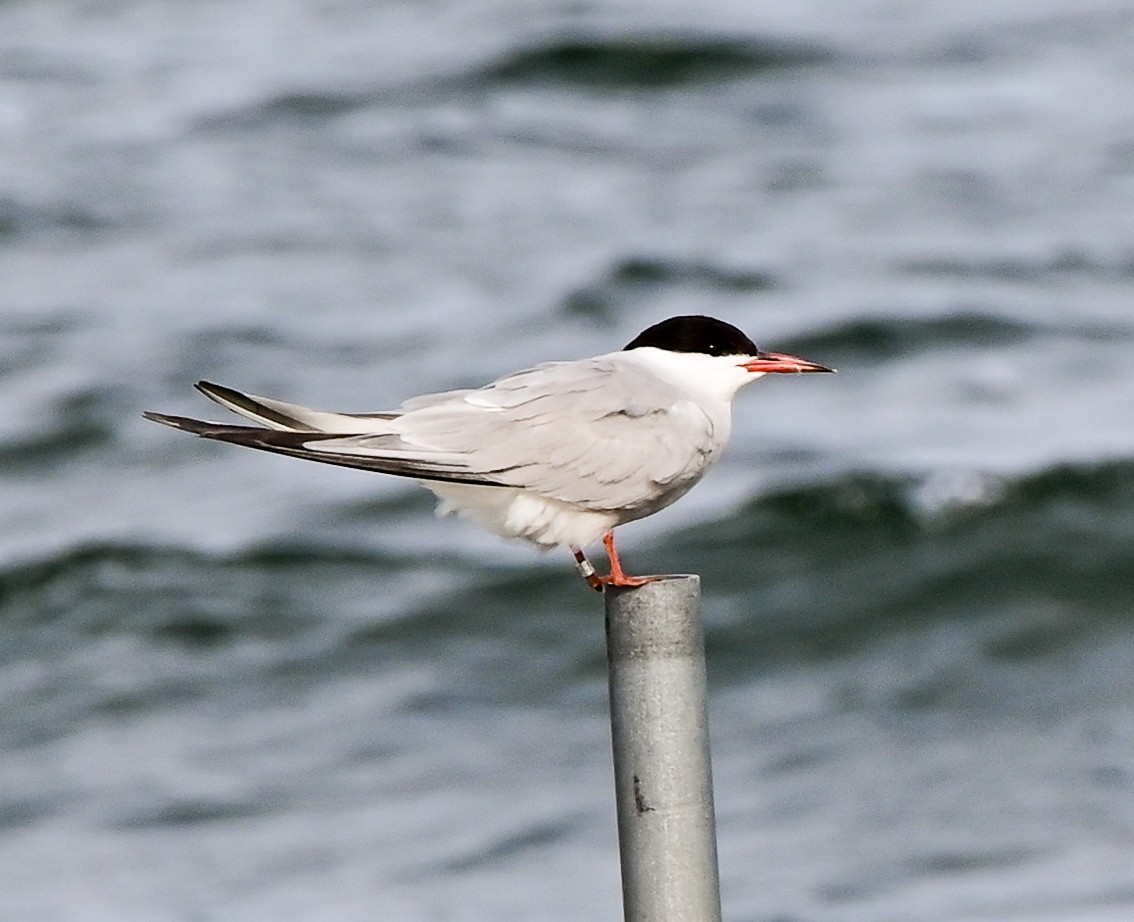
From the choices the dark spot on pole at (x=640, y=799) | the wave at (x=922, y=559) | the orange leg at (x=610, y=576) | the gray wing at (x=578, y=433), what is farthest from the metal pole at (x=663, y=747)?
the wave at (x=922, y=559)

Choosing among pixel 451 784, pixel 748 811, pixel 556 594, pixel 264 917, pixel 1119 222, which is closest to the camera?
pixel 264 917

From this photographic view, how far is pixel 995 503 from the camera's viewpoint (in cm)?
1736

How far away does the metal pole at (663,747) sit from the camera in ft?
12.7

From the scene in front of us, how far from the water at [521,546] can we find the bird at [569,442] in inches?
220

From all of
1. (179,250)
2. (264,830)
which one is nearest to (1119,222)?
(179,250)

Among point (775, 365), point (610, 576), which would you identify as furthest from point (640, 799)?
point (775, 365)

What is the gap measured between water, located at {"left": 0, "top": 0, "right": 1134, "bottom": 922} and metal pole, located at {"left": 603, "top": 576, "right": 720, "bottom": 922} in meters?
6.38

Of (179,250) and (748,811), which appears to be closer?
(748,811)

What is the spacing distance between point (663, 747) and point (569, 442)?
1.17 m

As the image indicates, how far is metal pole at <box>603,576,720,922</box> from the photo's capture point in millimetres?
3859

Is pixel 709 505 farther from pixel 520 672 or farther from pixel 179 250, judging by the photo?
pixel 179 250

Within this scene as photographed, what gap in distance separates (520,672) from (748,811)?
371 centimetres

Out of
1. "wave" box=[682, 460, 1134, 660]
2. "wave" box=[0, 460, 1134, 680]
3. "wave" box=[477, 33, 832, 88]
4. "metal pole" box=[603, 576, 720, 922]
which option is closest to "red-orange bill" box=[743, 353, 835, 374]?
"metal pole" box=[603, 576, 720, 922]

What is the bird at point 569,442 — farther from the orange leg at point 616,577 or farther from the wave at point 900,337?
the wave at point 900,337
